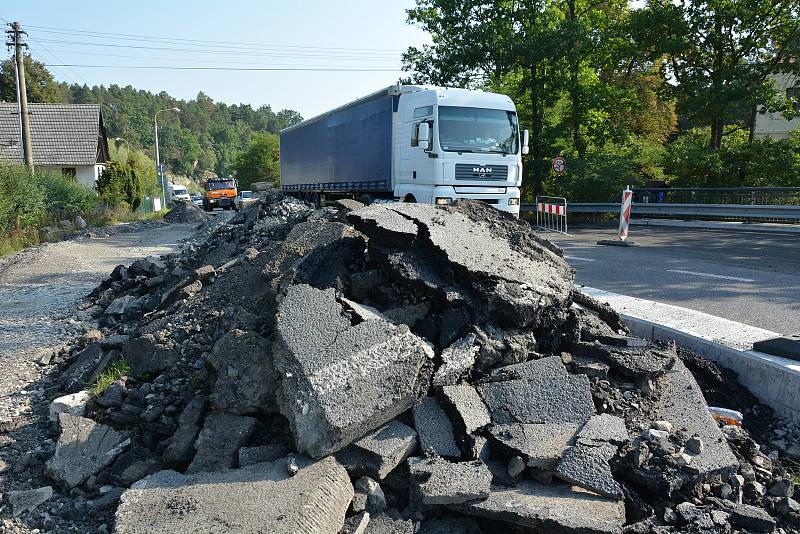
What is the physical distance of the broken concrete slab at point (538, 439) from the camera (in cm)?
336

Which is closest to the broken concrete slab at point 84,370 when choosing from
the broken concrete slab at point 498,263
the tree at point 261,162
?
the broken concrete slab at point 498,263

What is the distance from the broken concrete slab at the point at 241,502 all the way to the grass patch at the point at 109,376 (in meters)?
1.76

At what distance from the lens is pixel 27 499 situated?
366cm

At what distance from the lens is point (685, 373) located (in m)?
4.53

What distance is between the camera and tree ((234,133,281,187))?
98.9 meters

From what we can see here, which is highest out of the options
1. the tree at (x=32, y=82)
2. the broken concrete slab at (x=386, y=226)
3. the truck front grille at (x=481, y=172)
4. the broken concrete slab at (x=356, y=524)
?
the tree at (x=32, y=82)

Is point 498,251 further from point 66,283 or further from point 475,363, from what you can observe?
point 66,283

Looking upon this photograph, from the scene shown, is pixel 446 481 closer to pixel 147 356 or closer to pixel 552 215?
pixel 147 356

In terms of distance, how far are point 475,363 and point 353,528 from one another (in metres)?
1.54

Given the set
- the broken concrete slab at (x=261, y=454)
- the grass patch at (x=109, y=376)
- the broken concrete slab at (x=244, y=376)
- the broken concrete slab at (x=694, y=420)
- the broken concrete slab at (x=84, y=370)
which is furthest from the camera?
the broken concrete slab at (x=84, y=370)

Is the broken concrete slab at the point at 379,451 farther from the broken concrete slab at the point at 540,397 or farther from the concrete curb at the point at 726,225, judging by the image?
the concrete curb at the point at 726,225

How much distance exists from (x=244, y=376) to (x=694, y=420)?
10.2 ft

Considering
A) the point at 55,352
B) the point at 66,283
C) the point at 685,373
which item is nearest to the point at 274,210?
the point at 66,283

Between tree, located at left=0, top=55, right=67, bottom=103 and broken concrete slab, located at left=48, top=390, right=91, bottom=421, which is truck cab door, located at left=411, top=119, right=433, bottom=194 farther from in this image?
tree, located at left=0, top=55, right=67, bottom=103
